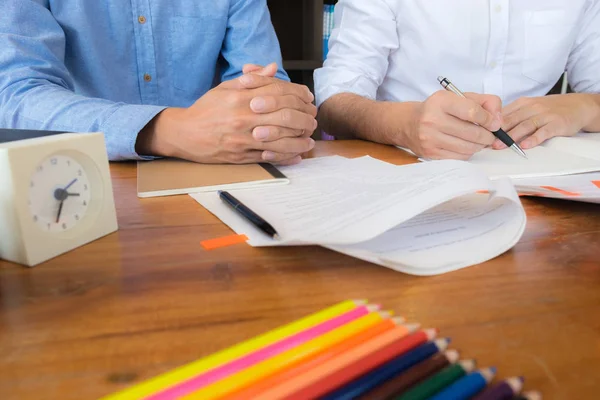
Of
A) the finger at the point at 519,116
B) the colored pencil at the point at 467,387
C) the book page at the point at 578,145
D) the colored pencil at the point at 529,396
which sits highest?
the colored pencil at the point at 467,387

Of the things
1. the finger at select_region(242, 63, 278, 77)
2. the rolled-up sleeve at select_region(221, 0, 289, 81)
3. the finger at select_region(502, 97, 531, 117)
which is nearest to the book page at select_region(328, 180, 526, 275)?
the finger at select_region(242, 63, 278, 77)

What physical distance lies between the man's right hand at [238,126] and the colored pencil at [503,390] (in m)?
0.49

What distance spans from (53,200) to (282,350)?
0.25 metres

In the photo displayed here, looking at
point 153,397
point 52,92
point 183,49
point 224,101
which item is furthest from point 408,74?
point 153,397

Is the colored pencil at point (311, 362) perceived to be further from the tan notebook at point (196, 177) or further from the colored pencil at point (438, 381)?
the tan notebook at point (196, 177)

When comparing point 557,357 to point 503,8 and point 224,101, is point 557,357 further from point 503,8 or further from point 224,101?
point 503,8

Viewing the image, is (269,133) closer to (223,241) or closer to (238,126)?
(238,126)

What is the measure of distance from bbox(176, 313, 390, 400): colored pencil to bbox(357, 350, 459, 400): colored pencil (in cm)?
4

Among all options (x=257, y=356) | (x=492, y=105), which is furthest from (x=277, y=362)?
(x=492, y=105)

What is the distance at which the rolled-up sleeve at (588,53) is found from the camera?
3.99 feet

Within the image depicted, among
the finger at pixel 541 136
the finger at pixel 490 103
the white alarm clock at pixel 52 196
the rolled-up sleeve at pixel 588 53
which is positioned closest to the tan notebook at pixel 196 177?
the white alarm clock at pixel 52 196

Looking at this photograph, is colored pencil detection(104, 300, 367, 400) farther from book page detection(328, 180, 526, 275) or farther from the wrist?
the wrist

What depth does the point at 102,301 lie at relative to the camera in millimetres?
327

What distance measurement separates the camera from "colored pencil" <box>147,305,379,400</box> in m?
0.22
